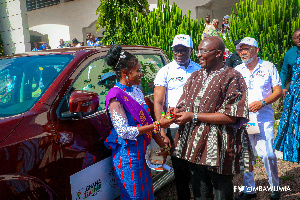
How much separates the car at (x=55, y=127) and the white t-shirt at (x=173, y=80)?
2.09ft

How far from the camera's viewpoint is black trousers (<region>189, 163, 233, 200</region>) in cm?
245

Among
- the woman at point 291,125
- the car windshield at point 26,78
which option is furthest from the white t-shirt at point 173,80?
the woman at point 291,125

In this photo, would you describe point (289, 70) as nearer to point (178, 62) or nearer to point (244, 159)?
point (178, 62)

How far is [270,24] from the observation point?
6.90 metres

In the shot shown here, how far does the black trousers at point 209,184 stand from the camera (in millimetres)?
2451

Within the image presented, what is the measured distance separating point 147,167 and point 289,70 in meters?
2.73

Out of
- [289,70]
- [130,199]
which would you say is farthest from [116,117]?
[289,70]

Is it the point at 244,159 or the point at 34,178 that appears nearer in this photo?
the point at 34,178

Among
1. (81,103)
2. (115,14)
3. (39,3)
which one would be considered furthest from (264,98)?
(39,3)

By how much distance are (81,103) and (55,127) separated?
261 mm

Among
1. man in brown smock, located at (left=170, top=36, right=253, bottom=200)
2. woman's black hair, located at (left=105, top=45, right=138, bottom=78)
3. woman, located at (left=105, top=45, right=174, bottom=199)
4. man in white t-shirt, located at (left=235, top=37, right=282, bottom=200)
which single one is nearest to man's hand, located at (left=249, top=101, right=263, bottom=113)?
man in white t-shirt, located at (left=235, top=37, right=282, bottom=200)

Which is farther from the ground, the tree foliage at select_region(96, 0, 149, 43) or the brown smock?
the tree foliage at select_region(96, 0, 149, 43)

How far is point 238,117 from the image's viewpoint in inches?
91.9

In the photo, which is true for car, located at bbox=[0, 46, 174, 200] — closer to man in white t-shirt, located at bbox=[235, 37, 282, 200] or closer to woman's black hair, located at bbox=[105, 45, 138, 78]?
woman's black hair, located at bbox=[105, 45, 138, 78]
